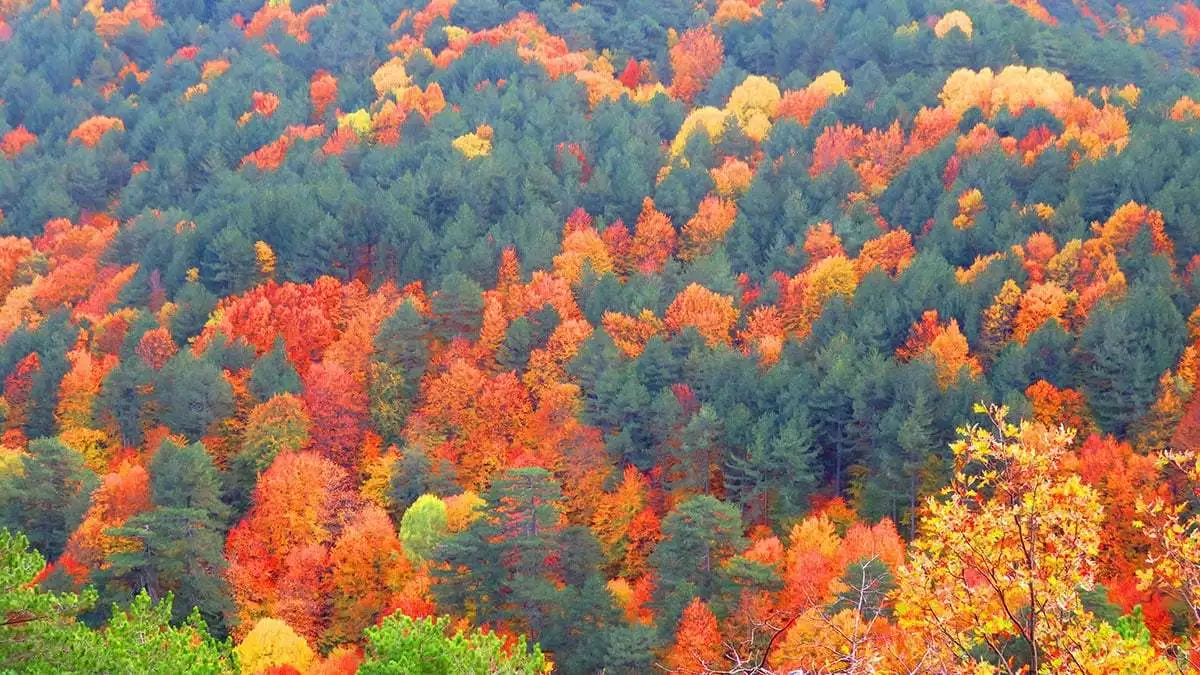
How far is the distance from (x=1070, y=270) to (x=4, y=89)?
139 metres

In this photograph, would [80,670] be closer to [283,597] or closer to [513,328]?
[283,597]

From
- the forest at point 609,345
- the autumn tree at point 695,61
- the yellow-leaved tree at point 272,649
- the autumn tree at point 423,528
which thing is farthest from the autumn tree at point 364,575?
the autumn tree at point 695,61

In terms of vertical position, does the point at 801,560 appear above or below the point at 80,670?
below

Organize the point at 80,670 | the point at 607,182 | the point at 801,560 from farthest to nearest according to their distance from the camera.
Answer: the point at 607,182, the point at 801,560, the point at 80,670

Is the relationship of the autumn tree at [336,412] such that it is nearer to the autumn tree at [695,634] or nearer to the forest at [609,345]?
the forest at [609,345]

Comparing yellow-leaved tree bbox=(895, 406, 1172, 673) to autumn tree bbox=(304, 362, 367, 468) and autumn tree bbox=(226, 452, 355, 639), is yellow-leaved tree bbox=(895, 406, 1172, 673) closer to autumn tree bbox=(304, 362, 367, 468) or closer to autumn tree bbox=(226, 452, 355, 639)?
autumn tree bbox=(226, 452, 355, 639)

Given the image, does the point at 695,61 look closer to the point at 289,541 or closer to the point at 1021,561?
the point at 289,541

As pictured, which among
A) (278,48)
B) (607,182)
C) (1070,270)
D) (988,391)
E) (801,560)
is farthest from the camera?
(278,48)

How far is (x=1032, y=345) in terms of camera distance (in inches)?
3110

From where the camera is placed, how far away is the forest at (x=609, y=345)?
163 feet

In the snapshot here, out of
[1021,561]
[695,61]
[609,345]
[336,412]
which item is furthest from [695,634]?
[695,61]

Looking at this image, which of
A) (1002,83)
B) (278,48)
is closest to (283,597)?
(1002,83)

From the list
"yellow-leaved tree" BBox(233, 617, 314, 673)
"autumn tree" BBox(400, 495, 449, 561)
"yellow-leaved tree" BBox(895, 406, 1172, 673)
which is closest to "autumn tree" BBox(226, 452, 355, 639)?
"yellow-leaved tree" BBox(233, 617, 314, 673)

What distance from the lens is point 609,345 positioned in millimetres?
88312
